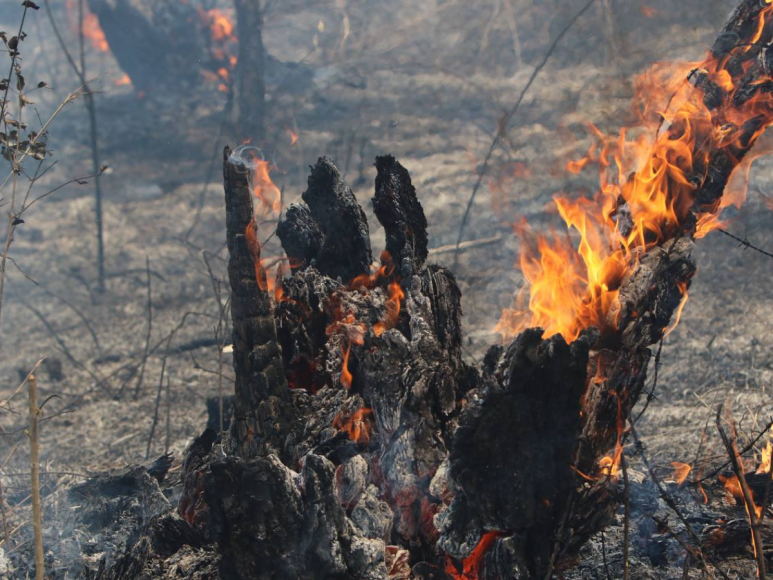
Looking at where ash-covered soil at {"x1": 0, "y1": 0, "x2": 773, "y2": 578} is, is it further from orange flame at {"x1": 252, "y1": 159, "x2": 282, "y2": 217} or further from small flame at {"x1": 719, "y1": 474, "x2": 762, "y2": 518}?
orange flame at {"x1": 252, "y1": 159, "x2": 282, "y2": 217}

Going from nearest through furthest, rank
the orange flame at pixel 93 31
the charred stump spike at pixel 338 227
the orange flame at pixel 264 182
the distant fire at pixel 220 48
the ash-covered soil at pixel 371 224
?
the orange flame at pixel 264 182
the charred stump spike at pixel 338 227
the ash-covered soil at pixel 371 224
the distant fire at pixel 220 48
the orange flame at pixel 93 31

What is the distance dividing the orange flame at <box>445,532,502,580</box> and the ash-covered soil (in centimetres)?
59

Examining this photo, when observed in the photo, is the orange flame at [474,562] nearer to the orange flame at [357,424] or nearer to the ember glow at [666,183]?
the orange flame at [357,424]

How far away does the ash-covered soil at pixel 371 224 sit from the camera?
19.9ft

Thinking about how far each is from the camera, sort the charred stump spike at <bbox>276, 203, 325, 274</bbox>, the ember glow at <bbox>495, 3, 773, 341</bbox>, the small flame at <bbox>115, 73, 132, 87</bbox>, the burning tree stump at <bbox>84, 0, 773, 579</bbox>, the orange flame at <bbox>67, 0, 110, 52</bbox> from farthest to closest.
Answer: the orange flame at <bbox>67, 0, 110, 52</bbox> < the small flame at <bbox>115, 73, 132, 87</bbox> < the charred stump spike at <bbox>276, 203, 325, 274</bbox> < the ember glow at <bbox>495, 3, 773, 341</bbox> < the burning tree stump at <bbox>84, 0, 773, 579</bbox>

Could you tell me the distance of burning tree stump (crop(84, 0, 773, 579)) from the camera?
280 centimetres

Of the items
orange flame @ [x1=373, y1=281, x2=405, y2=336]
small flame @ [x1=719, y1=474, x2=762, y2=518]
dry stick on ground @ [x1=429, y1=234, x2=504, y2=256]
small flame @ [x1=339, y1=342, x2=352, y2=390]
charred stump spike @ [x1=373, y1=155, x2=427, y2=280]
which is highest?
dry stick on ground @ [x1=429, y1=234, x2=504, y2=256]

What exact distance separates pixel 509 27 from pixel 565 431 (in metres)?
15.5

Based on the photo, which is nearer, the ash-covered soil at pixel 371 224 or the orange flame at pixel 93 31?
the ash-covered soil at pixel 371 224

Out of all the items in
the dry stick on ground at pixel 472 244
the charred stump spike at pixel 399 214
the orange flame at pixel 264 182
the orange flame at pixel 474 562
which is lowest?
the orange flame at pixel 474 562

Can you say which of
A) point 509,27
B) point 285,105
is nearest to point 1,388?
point 285,105

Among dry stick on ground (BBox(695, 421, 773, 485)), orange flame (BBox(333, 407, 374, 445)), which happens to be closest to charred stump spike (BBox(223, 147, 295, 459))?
orange flame (BBox(333, 407, 374, 445))

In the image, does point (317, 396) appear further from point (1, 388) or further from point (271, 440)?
point (1, 388)

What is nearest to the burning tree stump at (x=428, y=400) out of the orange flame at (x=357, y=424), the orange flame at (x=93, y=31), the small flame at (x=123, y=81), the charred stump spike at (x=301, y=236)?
the orange flame at (x=357, y=424)
